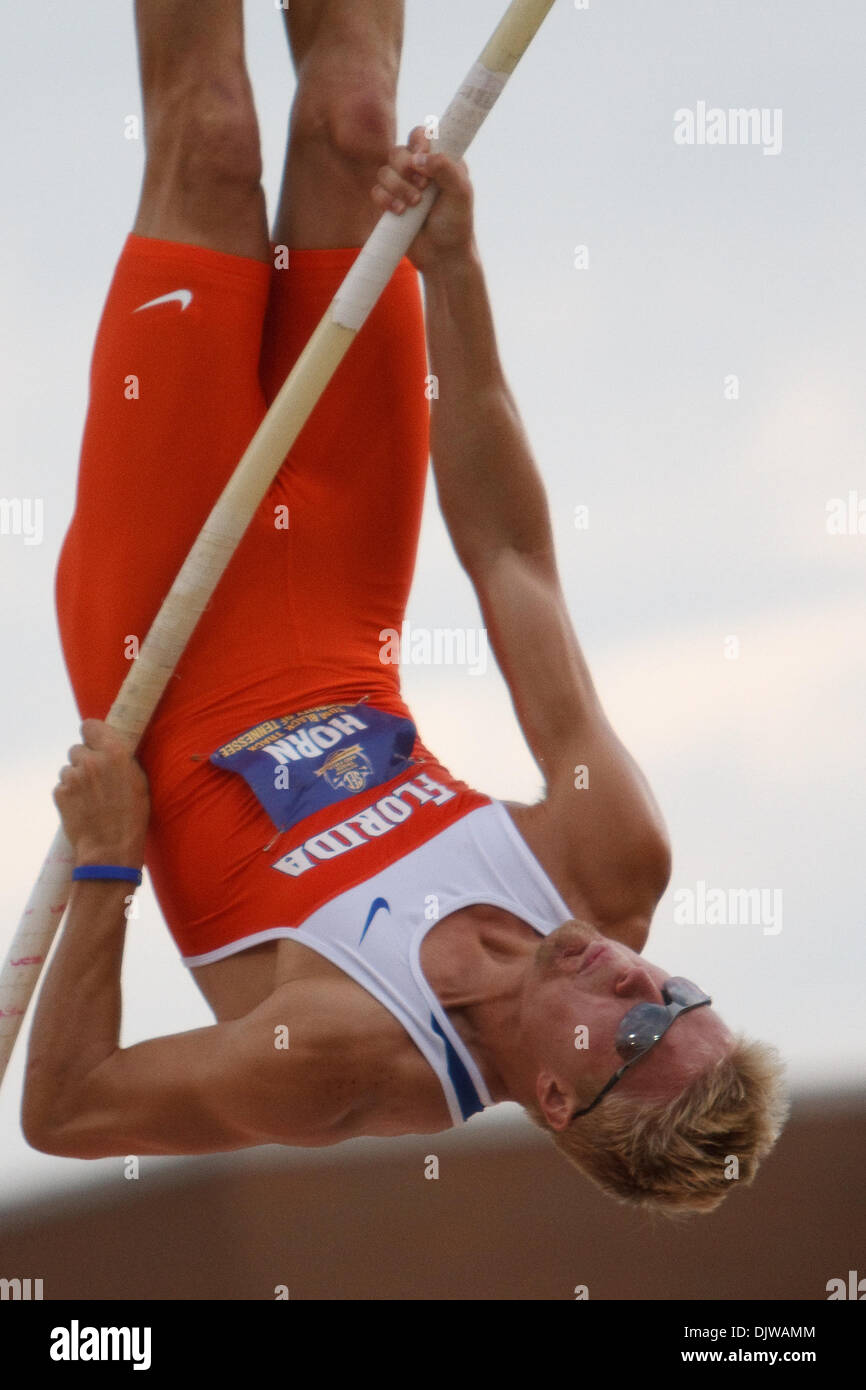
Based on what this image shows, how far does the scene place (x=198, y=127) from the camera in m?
2.51

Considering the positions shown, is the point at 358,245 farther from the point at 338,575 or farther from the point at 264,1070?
the point at 264,1070

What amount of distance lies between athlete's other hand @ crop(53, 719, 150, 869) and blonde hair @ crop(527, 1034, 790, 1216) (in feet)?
2.54

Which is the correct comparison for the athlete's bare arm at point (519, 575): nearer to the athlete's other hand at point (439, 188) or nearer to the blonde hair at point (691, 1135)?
the athlete's other hand at point (439, 188)

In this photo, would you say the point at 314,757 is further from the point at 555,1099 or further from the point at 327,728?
the point at 555,1099

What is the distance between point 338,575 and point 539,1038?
804 mm

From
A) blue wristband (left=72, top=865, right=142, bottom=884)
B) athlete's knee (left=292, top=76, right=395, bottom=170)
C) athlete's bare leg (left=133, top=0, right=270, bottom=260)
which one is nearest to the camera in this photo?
blue wristband (left=72, top=865, right=142, bottom=884)

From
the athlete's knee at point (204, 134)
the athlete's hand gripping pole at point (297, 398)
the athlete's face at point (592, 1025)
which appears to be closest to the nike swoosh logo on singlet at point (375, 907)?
the athlete's face at point (592, 1025)

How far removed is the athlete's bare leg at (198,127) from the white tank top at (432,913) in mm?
982

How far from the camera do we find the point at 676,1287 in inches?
208

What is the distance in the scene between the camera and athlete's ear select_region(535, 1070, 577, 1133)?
2391 millimetres

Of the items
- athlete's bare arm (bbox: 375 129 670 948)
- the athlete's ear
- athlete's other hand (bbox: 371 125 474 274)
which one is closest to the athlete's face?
the athlete's ear

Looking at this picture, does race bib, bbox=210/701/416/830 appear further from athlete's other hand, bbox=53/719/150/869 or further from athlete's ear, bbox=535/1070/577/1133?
athlete's ear, bbox=535/1070/577/1133

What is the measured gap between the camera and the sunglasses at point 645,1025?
2.34m
